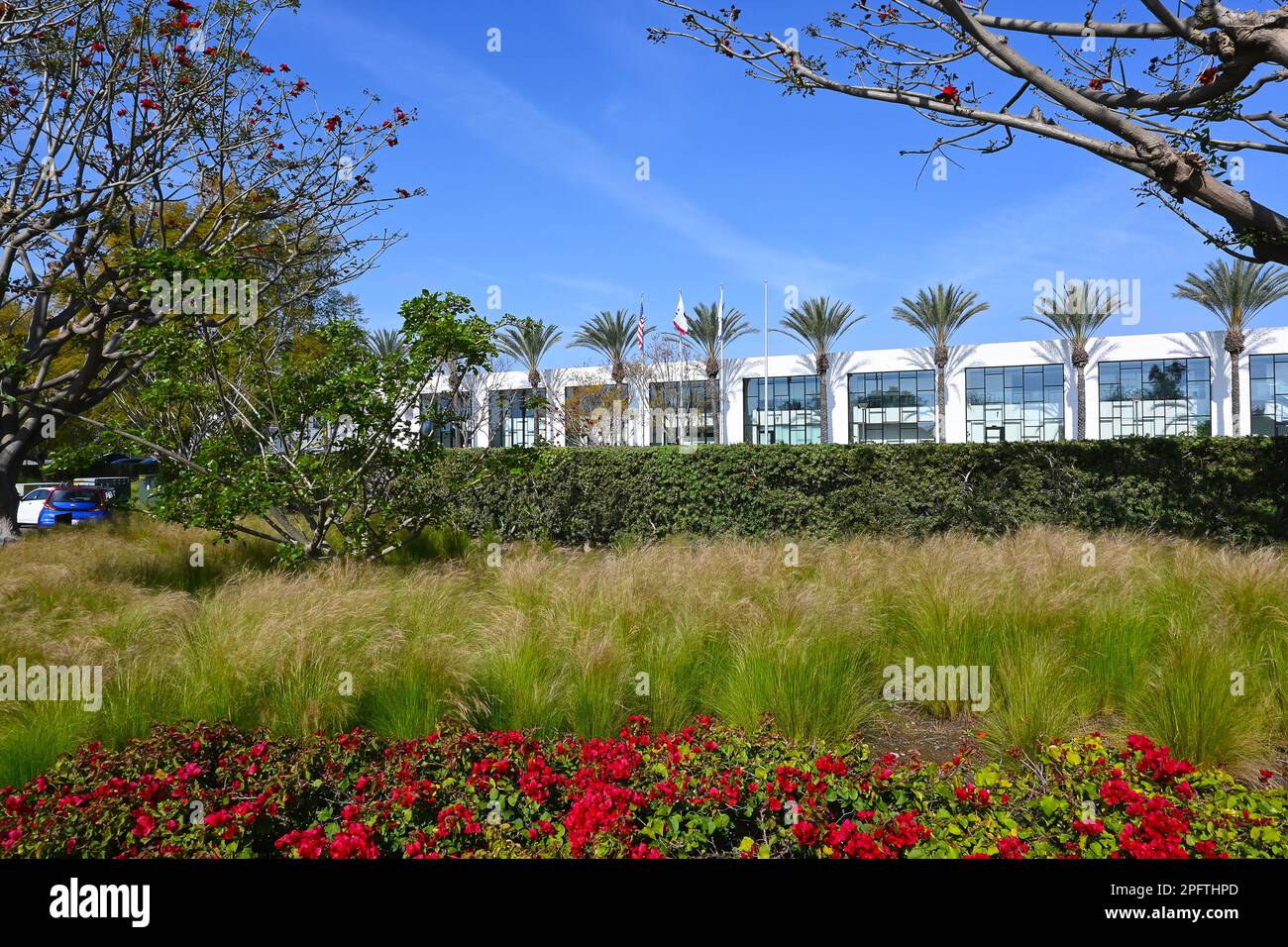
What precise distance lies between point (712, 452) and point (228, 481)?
6.35 m

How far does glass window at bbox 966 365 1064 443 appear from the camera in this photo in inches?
1716

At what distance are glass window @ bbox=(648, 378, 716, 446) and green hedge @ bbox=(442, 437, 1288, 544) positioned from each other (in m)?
34.9

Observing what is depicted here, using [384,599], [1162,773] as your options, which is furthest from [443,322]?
[1162,773]

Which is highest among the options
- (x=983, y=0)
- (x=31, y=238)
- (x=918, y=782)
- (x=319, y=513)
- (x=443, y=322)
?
(x=983, y=0)

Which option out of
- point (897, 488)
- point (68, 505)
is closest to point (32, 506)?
point (68, 505)

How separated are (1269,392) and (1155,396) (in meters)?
4.91

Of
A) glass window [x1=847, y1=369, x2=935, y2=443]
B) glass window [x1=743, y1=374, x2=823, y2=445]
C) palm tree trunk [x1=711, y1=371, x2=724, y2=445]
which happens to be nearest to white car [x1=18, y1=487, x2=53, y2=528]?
palm tree trunk [x1=711, y1=371, x2=724, y2=445]

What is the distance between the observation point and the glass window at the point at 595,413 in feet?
145

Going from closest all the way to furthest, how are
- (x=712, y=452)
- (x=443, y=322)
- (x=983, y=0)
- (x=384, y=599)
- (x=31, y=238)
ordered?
(x=384, y=599)
(x=983, y=0)
(x=443, y=322)
(x=31, y=238)
(x=712, y=452)

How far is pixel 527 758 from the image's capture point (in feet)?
11.7

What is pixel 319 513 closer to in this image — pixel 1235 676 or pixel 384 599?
pixel 384 599

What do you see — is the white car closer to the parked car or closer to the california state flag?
the parked car

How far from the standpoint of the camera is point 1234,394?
126 ft

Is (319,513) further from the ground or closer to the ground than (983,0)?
closer to the ground
